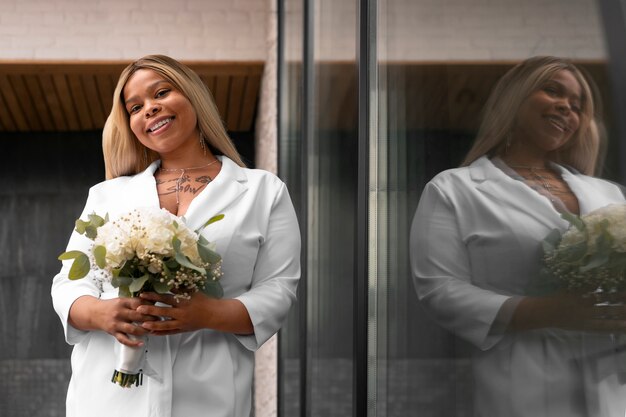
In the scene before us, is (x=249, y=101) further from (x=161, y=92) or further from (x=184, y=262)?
(x=184, y=262)

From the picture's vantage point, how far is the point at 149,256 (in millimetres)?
2215

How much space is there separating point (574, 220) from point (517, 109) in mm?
226

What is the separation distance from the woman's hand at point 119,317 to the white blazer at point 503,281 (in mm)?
788

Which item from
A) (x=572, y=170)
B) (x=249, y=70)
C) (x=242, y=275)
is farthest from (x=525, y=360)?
(x=249, y=70)

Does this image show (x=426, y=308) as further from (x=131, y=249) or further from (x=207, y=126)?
(x=207, y=126)

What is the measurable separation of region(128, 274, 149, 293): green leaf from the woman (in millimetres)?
64

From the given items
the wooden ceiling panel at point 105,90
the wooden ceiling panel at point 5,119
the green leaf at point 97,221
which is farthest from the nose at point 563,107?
the wooden ceiling panel at point 5,119

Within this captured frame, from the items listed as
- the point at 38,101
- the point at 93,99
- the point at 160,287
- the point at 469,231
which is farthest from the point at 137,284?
the point at 38,101

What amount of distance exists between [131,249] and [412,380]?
2.22 ft

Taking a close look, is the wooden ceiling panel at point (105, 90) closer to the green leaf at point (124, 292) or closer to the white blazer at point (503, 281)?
the green leaf at point (124, 292)

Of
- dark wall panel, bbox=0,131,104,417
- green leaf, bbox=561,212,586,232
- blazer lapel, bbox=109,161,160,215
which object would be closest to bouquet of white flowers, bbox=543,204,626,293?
green leaf, bbox=561,212,586,232

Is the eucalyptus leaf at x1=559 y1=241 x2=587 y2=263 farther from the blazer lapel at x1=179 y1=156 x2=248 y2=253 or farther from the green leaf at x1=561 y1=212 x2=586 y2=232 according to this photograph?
the blazer lapel at x1=179 y1=156 x2=248 y2=253

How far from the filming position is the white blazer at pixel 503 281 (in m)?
1.14

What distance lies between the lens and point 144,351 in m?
2.41
